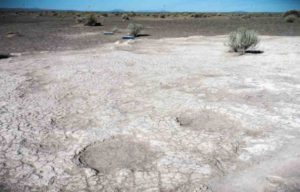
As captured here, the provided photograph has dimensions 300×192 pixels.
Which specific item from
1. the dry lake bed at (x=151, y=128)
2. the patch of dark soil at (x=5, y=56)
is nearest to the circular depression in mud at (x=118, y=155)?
the dry lake bed at (x=151, y=128)

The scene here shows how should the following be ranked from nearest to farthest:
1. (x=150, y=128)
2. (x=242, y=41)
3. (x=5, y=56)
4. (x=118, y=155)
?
(x=118, y=155) < (x=150, y=128) < (x=242, y=41) < (x=5, y=56)

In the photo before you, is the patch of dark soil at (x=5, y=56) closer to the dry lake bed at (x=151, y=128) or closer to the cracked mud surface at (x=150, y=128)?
the cracked mud surface at (x=150, y=128)

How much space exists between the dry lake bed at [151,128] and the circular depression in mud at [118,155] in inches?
0.6

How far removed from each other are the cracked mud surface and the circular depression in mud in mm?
14

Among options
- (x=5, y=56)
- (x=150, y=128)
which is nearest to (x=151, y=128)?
(x=150, y=128)

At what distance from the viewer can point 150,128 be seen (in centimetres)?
650

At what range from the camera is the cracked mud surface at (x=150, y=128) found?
15.6ft

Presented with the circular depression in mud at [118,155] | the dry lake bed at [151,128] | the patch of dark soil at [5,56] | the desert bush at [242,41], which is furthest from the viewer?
the patch of dark soil at [5,56]

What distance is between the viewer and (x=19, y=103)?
8086 millimetres

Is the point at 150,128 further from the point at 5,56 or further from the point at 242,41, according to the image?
the point at 5,56

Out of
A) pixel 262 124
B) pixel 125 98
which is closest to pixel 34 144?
pixel 125 98

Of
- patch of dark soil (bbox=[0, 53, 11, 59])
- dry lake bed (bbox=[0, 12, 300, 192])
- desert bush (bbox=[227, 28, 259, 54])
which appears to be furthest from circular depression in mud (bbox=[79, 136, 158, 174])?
patch of dark soil (bbox=[0, 53, 11, 59])

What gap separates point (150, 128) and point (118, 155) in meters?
1.14

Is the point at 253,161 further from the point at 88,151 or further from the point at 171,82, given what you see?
the point at 171,82
